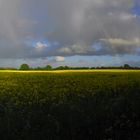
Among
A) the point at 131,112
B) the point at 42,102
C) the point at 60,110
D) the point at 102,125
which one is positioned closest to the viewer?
Result: the point at 102,125

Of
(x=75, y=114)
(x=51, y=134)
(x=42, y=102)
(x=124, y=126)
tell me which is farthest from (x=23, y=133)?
(x=42, y=102)

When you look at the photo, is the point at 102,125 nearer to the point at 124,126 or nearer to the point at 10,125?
the point at 124,126

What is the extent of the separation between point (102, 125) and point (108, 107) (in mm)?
1351

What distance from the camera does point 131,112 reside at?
36.2 ft

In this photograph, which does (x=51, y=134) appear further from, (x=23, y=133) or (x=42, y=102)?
(x=42, y=102)

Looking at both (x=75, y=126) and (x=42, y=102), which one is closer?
(x=75, y=126)

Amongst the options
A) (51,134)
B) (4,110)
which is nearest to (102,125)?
(51,134)

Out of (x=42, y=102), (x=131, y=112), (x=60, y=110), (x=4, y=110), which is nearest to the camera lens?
(x=131, y=112)

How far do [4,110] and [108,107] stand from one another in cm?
354

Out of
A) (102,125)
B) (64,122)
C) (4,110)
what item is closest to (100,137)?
(102,125)

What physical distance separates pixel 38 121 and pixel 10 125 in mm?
761

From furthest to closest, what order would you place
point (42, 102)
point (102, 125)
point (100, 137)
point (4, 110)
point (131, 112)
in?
point (42, 102), point (4, 110), point (131, 112), point (102, 125), point (100, 137)

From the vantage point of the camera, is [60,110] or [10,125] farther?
[60,110]

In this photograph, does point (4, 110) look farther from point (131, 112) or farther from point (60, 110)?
point (131, 112)
